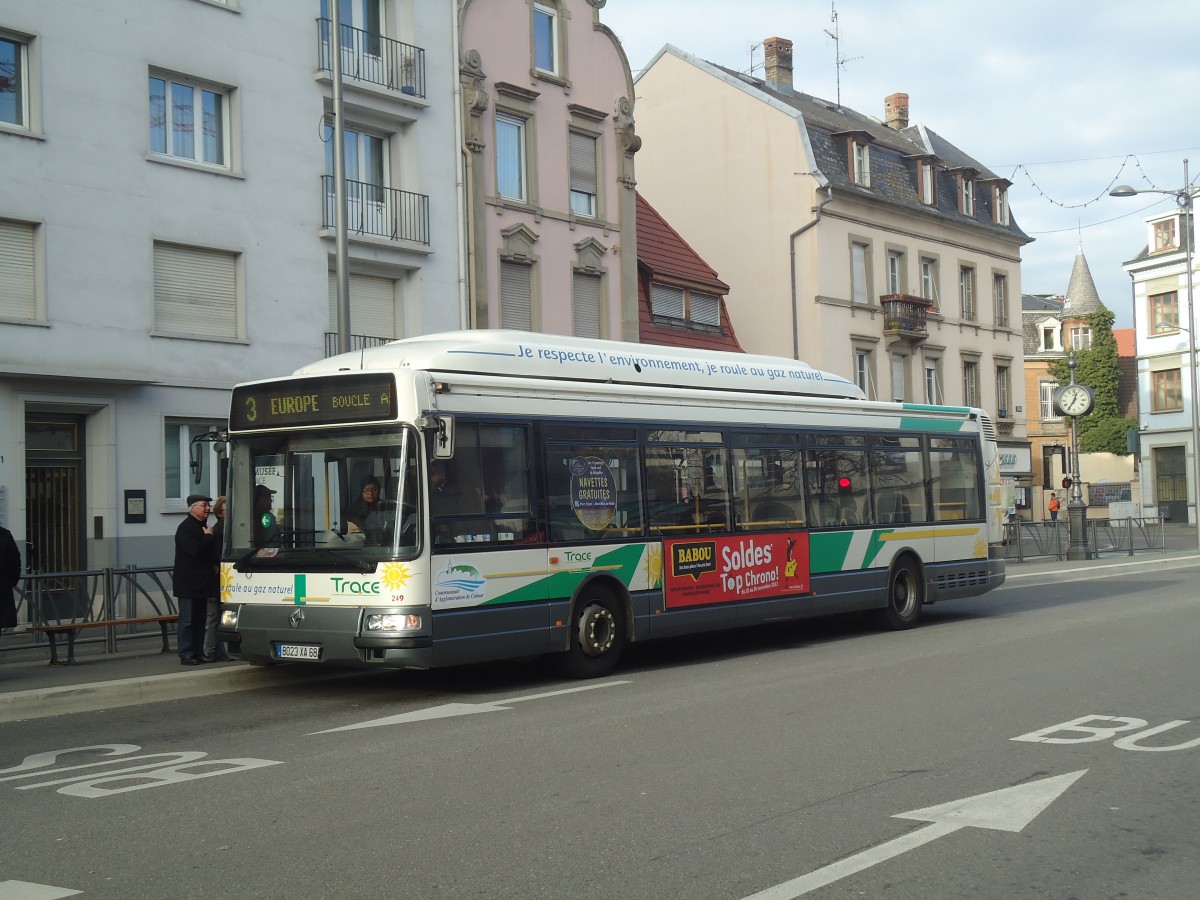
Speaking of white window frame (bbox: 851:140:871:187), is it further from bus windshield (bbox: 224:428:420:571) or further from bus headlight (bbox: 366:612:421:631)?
bus headlight (bbox: 366:612:421:631)

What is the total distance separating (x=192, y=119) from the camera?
71.2ft

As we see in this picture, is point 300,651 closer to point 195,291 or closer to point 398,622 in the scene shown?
point 398,622

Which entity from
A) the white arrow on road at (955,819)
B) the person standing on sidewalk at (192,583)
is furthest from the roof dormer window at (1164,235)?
the white arrow on road at (955,819)

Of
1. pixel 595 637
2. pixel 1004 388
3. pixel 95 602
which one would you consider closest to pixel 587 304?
pixel 95 602

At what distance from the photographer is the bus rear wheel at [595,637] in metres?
12.7

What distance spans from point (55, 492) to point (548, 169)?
13159 millimetres

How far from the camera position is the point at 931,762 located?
26.0 ft

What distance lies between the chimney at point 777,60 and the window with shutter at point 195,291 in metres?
29.7

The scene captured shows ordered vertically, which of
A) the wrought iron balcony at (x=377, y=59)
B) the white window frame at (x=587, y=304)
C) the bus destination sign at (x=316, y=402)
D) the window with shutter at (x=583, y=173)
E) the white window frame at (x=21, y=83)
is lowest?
the bus destination sign at (x=316, y=402)

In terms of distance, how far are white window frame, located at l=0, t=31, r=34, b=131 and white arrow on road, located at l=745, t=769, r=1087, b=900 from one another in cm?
1735

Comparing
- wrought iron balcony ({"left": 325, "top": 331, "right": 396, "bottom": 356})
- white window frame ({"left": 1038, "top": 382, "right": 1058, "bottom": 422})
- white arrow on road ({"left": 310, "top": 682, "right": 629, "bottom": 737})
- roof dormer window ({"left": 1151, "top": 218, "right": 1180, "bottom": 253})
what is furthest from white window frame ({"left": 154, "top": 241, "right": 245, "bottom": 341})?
white window frame ({"left": 1038, "top": 382, "right": 1058, "bottom": 422})

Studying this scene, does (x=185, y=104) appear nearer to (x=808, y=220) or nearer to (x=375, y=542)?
(x=375, y=542)

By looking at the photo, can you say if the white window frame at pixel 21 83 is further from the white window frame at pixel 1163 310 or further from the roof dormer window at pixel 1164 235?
the roof dormer window at pixel 1164 235

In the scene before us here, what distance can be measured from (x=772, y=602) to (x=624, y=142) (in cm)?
1780
